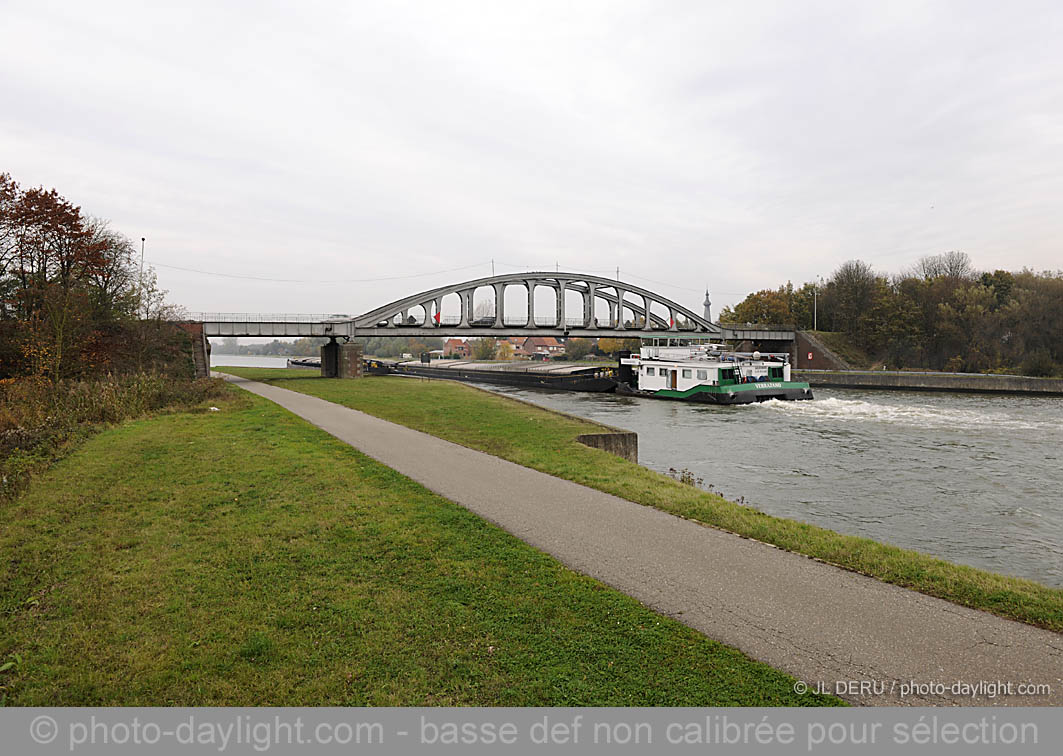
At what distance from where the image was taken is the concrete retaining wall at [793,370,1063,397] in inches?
1705

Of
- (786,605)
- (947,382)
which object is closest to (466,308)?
(947,382)

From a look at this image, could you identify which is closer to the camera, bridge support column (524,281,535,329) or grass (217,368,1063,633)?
grass (217,368,1063,633)

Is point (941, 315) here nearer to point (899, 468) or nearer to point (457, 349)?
point (899, 468)

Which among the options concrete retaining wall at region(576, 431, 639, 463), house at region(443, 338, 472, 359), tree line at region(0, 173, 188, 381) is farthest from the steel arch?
house at region(443, 338, 472, 359)

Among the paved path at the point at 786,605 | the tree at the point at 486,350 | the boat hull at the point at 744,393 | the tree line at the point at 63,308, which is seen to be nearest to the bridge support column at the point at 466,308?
the boat hull at the point at 744,393

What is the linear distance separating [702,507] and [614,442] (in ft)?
22.8

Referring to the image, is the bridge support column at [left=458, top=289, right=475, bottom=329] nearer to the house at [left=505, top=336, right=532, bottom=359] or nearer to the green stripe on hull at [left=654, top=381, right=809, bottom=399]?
the green stripe on hull at [left=654, top=381, right=809, bottom=399]

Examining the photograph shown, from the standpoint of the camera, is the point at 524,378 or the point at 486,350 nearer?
the point at 524,378

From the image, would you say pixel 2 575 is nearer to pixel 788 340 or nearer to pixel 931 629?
pixel 931 629

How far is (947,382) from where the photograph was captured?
1826 inches

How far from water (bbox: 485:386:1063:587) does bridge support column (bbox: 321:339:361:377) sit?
67.9 feet

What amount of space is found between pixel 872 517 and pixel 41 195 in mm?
29503

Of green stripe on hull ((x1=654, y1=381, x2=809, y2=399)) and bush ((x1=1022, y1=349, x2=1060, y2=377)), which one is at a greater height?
bush ((x1=1022, y1=349, x2=1060, y2=377))
